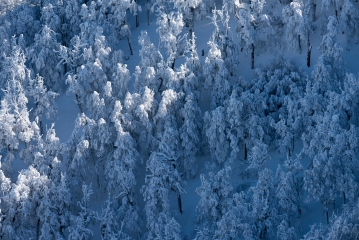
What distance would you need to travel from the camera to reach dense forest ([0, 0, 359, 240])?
38.6 m

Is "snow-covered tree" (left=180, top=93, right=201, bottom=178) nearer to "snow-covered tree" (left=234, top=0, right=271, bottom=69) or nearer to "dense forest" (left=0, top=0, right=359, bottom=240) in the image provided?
"dense forest" (left=0, top=0, right=359, bottom=240)

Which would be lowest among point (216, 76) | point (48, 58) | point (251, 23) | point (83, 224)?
point (83, 224)

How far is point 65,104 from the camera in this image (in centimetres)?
5756

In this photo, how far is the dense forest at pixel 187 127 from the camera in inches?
1519

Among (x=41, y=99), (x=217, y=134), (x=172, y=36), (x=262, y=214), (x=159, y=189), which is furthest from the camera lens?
(x=41, y=99)

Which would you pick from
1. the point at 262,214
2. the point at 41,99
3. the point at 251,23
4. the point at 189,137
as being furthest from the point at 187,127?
the point at 41,99

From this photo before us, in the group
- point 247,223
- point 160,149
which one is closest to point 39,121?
point 160,149

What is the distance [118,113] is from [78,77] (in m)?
8.36

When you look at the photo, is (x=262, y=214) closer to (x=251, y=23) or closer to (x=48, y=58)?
(x=251, y=23)

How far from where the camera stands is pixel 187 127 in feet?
156

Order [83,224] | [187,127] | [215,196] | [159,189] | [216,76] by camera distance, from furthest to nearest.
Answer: [216,76] < [187,127] < [159,189] < [83,224] < [215,196]

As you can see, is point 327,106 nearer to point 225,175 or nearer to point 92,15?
point 225,175

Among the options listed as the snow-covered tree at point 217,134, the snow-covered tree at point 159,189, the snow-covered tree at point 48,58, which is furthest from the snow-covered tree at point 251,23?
the snow-covered tree at point 48,58

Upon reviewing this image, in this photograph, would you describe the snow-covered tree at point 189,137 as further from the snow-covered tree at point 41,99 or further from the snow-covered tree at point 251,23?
the snow-covered tree at point 41,99
